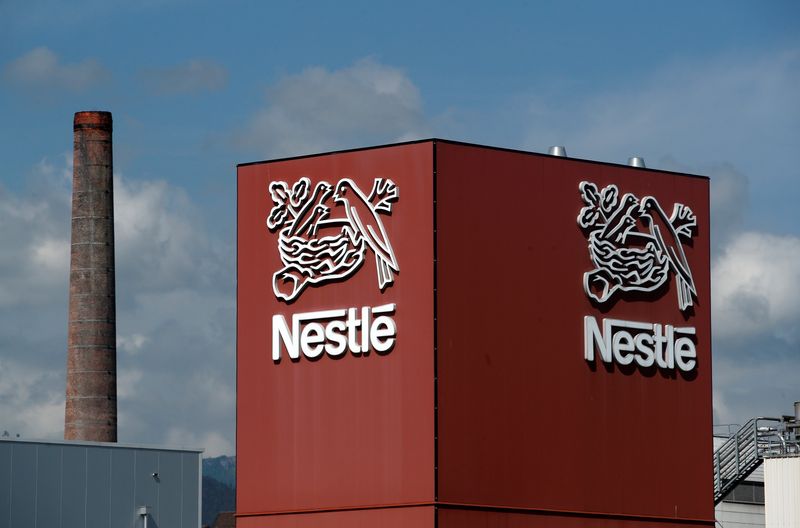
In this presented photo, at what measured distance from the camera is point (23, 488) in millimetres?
47562

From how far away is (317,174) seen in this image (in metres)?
33.8

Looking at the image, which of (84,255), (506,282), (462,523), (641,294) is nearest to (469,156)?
(506,282)

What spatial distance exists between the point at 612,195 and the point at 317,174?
6335mm

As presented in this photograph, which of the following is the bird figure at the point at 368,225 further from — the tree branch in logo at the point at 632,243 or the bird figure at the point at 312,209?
the tree branch in logo at the point at 632,243

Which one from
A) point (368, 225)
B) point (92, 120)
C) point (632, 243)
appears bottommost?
point (632, 243)

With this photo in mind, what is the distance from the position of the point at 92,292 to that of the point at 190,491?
10.4 meters

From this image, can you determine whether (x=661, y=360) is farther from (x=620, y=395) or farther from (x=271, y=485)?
(x=271, y=485)

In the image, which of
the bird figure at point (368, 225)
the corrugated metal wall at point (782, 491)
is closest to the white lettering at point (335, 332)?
the bird figure at point (368, 225)

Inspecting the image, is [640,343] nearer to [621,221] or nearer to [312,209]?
[621,221]

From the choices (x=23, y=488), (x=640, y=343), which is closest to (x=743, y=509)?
(x=23, y=488)

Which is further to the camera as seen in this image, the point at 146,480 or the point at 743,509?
the point at 743,509

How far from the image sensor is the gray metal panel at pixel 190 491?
5288 cm

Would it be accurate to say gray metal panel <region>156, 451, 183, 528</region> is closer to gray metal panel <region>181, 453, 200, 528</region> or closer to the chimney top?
gray metal panel <region>181, 453, 200, 528</region>

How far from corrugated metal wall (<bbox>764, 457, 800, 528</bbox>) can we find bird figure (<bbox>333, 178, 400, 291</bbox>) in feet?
62.1
